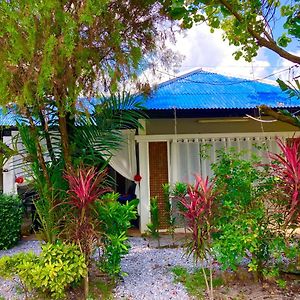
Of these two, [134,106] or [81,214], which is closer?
[81,214]

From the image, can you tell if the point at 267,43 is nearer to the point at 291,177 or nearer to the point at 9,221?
the point at 291,177

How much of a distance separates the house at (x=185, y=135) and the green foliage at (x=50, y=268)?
530cm

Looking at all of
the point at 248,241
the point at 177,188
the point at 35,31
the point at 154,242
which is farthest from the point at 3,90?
the point at 154,242

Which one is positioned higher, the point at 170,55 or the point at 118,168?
the point at 170,55

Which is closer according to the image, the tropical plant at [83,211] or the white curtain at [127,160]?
the tropical plant at [83,211]

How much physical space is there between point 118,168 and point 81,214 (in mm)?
5471

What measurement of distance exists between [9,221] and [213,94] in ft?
21.8

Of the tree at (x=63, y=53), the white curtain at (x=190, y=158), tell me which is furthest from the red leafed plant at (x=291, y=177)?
the white curtain at (x=190, y=158)

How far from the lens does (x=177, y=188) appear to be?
8.52m

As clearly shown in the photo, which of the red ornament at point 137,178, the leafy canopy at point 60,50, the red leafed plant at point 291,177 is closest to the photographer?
the red leafed plant at point 291,177

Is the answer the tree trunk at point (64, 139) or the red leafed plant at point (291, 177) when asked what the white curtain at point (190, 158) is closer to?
the tree trunk at point (64, 139)

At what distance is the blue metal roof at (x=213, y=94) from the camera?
1035cm

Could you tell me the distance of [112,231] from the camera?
19.6 feet

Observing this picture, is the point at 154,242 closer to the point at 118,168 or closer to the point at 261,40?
the point at 118,168
